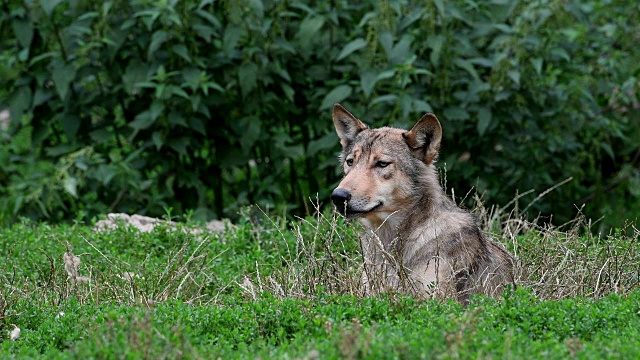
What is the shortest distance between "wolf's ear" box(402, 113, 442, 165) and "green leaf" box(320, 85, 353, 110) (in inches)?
118

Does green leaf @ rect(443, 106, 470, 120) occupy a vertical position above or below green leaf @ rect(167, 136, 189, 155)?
above

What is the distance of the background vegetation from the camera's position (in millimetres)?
10453

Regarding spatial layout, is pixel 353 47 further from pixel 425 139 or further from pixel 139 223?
pixel 425 139

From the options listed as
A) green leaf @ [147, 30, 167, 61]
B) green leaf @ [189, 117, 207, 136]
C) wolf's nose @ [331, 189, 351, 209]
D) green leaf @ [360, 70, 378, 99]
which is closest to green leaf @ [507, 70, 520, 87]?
green leaf @ [360, 70, 378, 99]

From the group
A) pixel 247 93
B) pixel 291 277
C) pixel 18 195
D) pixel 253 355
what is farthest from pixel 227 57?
pixel 253 355

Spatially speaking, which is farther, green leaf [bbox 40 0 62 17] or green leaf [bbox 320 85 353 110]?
green leaf [bbox 320 85 353 110]

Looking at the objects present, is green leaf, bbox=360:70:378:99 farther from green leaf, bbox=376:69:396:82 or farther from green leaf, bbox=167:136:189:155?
green leaf, bbox=167:136:189:155

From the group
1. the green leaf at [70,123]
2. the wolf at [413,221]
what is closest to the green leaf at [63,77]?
the green leaf at [70,123]

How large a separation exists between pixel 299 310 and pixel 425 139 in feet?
5.96

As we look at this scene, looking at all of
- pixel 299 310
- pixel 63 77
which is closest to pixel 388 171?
pixel 299 310

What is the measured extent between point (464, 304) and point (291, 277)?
4.45ft

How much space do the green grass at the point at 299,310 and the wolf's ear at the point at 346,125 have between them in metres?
0.83

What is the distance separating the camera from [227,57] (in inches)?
421

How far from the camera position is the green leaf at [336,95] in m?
10.4
